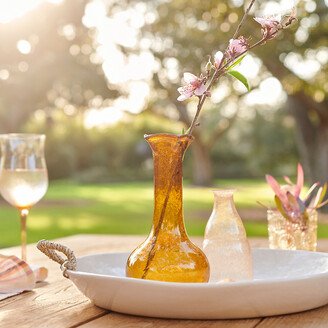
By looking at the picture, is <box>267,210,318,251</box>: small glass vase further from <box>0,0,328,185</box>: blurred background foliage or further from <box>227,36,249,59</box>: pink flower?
<box>0,0,328,185</box>: blurred background foliage

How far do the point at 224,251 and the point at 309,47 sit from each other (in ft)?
25.2

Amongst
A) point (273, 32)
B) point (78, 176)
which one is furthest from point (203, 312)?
point (78, 176)

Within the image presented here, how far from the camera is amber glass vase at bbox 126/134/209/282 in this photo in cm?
116

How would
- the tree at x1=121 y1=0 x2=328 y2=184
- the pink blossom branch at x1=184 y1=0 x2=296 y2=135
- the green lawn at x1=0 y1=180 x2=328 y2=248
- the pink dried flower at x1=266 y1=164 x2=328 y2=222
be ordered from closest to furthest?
the pink blossom branch at x1=184 y1=0 x2=296 y2=135 < the pink dried flower at x1=266 y1=164 x2=328 y2=222 < the tree at x1=121 y1=0 x2=328 y2=184 < the green lawn at x1=0 y1=180 x2=328 y2=248

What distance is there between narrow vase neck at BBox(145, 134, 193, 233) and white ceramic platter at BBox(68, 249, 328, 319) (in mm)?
141

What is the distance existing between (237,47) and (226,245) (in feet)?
1.21

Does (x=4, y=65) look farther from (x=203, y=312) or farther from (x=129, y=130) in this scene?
(x=129, y=130)

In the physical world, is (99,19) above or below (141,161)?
above

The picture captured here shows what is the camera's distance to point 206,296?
3.40ft

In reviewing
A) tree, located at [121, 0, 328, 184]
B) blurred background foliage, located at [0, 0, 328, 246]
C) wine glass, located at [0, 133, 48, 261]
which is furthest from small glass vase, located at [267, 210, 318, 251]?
tree, located at [121, 0, 328, 184]

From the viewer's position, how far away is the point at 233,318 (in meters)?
1.07

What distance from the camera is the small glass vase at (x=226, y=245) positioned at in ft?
4.23

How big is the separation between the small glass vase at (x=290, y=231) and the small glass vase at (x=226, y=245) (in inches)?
16.8

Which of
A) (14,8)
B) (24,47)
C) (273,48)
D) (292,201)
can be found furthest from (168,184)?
(24,47)
